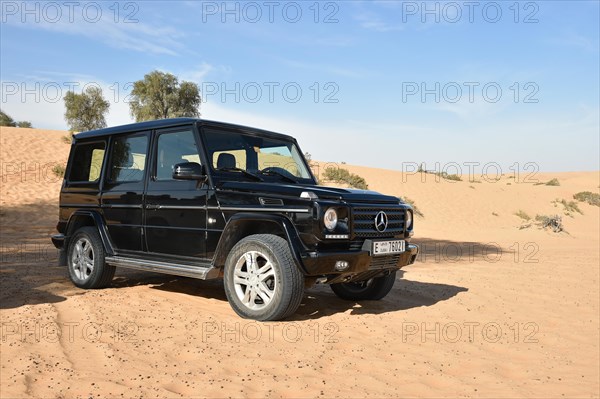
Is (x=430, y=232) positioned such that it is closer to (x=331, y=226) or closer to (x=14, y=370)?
(x=331, y=226)

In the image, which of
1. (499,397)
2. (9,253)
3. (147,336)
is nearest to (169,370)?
(147,336)

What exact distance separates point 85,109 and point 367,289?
37395mm

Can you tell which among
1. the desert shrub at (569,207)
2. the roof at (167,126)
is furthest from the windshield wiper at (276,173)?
the desert shrub at (569,207)

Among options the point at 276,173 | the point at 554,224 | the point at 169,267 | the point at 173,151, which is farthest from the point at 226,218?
the point at 554,224

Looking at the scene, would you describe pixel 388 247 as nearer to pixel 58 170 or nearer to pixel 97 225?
pixel 97 225

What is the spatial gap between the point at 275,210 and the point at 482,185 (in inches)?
1335

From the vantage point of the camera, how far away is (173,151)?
6.01m

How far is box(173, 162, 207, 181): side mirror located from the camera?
208 inches

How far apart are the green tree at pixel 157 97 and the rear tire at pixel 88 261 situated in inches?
1253

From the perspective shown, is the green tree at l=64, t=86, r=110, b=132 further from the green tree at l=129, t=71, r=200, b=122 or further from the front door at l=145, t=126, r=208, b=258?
the front door at l=145, t=126, r=208, b=258

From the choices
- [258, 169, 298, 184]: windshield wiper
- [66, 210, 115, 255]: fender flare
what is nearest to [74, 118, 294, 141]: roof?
[258, 169, 298, 184]: windshield wiper

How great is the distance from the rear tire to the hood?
87.2 inches

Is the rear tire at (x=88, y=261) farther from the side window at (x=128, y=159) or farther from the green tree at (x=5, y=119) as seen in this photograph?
the green tree at (x=5, y=119)

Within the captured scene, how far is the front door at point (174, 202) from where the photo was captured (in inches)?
218
